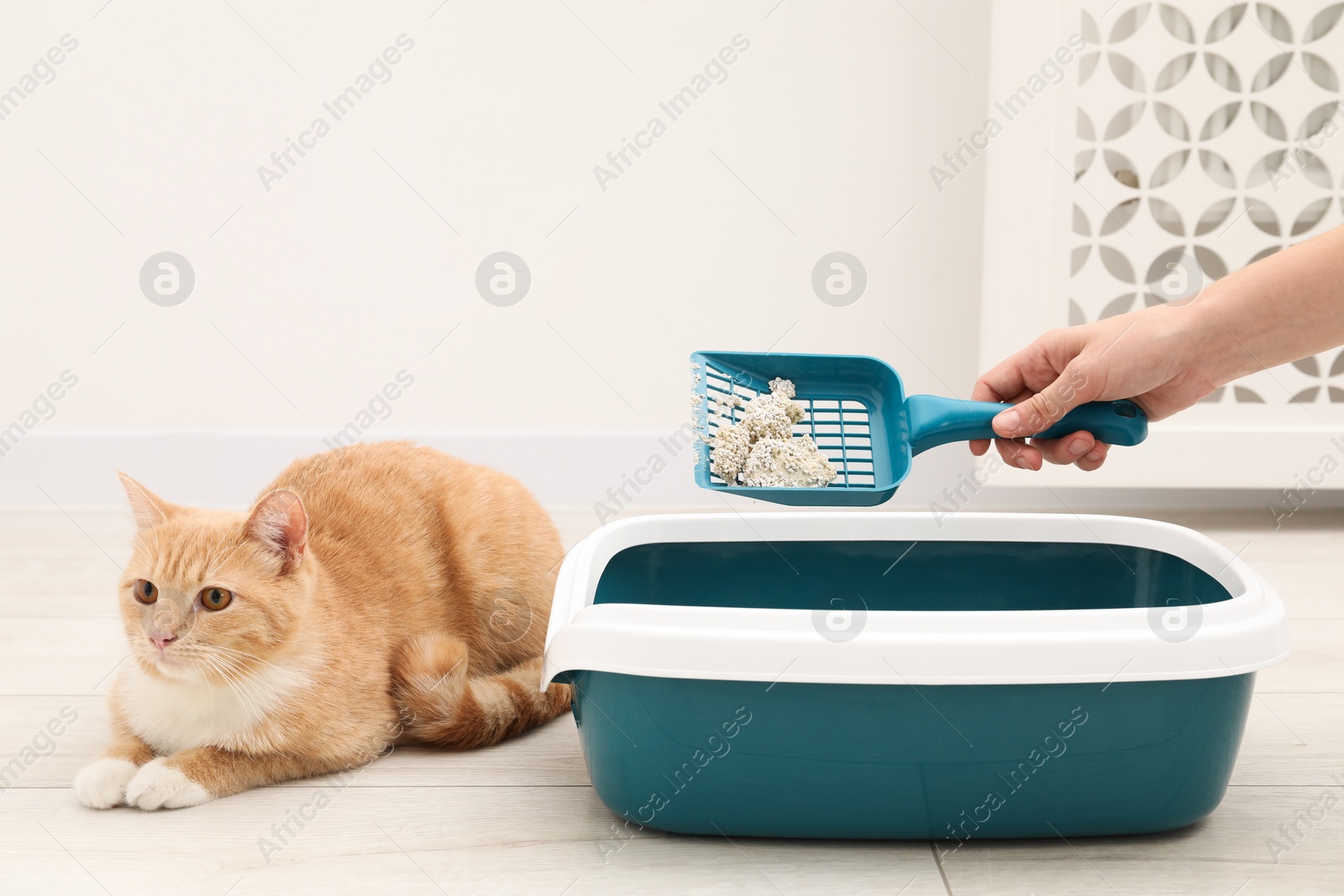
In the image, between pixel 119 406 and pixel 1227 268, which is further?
pixel 119 406

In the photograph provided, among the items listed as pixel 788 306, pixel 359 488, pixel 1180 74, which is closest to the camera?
pixel 359 488

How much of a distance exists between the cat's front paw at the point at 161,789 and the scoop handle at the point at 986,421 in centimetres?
74

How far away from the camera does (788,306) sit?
1.92m

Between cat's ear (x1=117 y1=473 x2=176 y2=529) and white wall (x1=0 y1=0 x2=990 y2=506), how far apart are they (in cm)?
104

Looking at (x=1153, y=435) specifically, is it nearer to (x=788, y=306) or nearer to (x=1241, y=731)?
(x=788, y=306)

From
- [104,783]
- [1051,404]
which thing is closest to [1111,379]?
[1051,404]

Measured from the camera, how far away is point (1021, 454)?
109cm

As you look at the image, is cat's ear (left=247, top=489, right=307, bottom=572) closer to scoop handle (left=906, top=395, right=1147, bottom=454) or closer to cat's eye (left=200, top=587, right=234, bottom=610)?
cat's eye (left=200, top=587, right=234, bottom=610)

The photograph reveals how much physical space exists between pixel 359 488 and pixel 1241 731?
842 millimetres

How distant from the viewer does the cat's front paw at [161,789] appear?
0.86 metres

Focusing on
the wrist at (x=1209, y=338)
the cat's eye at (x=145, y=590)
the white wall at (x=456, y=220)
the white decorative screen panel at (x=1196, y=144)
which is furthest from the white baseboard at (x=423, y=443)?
the cat's eye at (x=145, y=590)

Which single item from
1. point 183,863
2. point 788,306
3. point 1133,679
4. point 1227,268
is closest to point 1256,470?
Result: point 1227,268

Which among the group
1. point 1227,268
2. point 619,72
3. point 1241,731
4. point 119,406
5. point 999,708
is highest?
point 1227,268

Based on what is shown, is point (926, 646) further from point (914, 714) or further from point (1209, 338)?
point (1209, 338)
